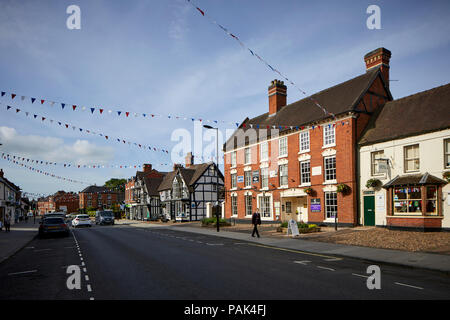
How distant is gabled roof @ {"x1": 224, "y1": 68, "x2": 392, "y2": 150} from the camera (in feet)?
81.6

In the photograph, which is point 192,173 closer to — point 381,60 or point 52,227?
point 52,227

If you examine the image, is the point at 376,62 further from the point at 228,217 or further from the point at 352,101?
the point at 228,217

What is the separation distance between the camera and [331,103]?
2677 centimetres

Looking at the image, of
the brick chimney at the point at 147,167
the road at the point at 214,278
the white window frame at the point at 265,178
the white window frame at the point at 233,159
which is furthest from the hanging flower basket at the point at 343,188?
the brick chimney at the point at 147,167

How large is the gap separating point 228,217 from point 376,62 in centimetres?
2150

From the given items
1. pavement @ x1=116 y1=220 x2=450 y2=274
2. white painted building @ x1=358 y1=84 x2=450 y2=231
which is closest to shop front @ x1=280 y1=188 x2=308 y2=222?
white painted building @ x1=358 y1=84 x2=450 y2=231

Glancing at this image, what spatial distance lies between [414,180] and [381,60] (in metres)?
11.0

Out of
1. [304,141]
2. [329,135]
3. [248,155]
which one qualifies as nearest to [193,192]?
[248,155]

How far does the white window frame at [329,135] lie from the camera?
2498 centimetres

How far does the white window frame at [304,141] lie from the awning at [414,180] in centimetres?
762

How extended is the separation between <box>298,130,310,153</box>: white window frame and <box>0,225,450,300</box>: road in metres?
14.7

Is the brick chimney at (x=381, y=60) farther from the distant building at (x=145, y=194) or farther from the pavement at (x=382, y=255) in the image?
the distant building at (x=145, y=194)
